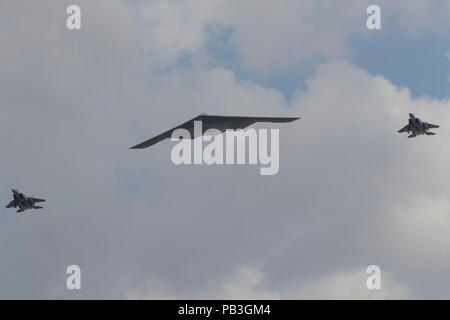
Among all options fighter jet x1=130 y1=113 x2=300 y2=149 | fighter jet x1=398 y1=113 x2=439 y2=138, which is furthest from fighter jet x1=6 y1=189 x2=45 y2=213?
fighter jet x1=398 y1=113 x2=439 y2=138

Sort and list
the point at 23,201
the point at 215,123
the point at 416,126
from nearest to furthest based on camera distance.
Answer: the point at 215,123, the point at 416,126, the point at 23,201

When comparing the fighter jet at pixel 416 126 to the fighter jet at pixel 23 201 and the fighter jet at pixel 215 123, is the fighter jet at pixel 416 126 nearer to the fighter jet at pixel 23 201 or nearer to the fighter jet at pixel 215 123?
the fighter jet at pixel 215 123

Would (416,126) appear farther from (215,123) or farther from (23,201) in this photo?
(23,201)

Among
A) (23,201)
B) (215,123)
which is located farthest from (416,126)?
(23,201)

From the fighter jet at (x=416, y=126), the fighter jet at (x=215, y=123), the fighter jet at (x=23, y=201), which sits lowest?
the fighter jet at (x=23, y=201)

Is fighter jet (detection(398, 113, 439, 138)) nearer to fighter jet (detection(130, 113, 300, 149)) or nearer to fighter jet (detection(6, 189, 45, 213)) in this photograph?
fighter jet (detection(130, 113, 300, 149))

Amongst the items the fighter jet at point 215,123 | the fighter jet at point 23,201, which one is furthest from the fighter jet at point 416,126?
the fighter jet at point 23,201

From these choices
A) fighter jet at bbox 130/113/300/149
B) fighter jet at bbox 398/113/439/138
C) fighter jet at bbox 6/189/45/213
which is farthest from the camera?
fighter jet at bbox 6/189/45/213
